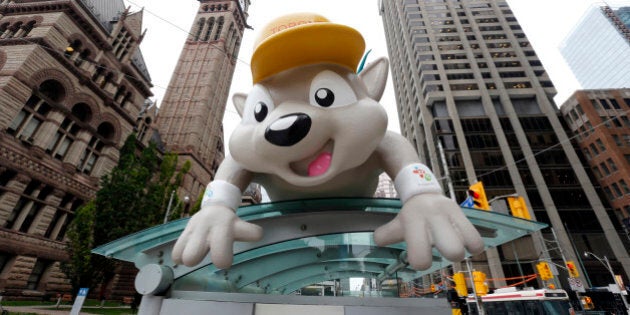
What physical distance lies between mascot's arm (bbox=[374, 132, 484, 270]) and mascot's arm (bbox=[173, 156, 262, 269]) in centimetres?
116

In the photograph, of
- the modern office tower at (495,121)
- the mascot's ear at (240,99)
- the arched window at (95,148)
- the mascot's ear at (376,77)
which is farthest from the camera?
the modern office tower at (495,121)

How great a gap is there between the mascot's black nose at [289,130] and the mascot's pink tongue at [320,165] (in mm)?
314

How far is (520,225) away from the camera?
2.52 meters

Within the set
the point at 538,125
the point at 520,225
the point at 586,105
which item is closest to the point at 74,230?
the point at 520,225

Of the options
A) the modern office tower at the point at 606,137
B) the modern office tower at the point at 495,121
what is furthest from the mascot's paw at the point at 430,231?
the modern office tower at the point at 606,137

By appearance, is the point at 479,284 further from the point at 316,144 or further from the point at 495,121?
the point at 495,121

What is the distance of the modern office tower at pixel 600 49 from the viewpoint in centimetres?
6438

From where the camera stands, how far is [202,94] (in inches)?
1590

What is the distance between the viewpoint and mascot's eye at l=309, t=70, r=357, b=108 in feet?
7.74

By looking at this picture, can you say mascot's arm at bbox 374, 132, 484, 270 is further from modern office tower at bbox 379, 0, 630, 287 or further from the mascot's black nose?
modern office tower at bbox 379, 0, 630, 287

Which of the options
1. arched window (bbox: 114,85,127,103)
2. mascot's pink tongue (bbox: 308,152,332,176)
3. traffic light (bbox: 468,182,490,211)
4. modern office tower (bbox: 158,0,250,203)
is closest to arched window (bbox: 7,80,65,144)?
arched window (bbox: 114,85,127,103)

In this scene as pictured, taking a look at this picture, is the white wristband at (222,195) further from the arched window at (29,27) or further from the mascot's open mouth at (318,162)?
the arched window at (29,27)

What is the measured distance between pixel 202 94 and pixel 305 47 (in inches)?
1653

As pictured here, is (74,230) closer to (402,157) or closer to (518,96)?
(402,157)
